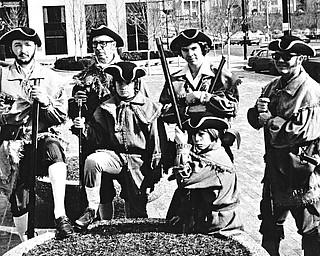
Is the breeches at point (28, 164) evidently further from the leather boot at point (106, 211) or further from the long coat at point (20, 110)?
the leather boot at point (106, 211)

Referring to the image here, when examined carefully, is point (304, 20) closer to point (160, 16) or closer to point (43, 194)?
point (160, 16)

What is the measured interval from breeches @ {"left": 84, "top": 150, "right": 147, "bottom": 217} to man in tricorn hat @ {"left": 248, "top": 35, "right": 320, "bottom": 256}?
122 centimetres

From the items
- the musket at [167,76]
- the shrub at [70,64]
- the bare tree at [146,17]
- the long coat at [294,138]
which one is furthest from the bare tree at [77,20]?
the long coat at [294,138]

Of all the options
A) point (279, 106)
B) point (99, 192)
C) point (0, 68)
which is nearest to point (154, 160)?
point (99, 192)

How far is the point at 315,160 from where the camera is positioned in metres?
5.08

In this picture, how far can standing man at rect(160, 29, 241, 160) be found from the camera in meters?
5.55

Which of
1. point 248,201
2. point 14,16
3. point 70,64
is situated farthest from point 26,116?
point 14,16

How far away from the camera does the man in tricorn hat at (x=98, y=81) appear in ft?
19.8

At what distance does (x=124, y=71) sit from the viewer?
5.55 meters

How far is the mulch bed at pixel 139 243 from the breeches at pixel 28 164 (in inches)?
33.3

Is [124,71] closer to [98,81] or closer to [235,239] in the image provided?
[98,81]

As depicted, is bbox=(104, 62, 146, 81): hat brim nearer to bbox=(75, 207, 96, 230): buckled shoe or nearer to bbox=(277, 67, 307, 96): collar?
bbox=(75, 207, 96, 230): buckled shoe

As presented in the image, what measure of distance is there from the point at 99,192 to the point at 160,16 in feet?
111

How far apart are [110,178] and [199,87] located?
3.69 ft
